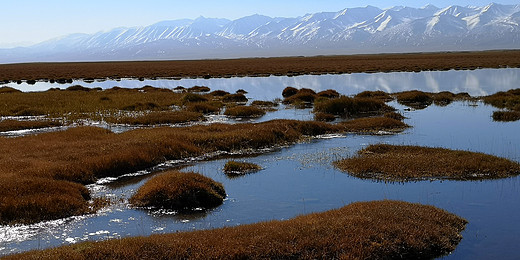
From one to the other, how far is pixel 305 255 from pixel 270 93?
183 ft

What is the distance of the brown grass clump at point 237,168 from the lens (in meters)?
23.9

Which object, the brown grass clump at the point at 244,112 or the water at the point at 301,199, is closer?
the water at the point at 301,199

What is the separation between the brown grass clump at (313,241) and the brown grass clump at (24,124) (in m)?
25.8

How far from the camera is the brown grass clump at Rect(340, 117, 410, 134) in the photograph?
35.2 metres

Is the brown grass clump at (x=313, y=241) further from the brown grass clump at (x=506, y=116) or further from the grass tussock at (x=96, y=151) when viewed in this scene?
the brown grass clump at (x=506, y=116)

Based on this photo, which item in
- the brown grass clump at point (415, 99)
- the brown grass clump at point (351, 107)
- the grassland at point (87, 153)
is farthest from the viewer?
the brown grass clump at point (415, 99)

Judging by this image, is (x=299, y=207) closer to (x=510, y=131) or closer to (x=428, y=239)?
(x=428, y=239)

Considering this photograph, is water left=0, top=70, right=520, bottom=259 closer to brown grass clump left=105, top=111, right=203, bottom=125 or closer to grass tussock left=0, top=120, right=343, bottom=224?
grass tussock left=0, top=120, right=343, bottom=224

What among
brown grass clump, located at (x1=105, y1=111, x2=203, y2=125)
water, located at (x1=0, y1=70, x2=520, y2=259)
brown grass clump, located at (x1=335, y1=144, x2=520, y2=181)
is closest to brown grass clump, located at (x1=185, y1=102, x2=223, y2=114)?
brown grass clump, located at (x1=105, y1=111, x2=203, y2=125)

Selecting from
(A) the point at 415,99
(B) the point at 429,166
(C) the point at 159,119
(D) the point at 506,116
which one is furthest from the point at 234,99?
(B) the point at 429,166

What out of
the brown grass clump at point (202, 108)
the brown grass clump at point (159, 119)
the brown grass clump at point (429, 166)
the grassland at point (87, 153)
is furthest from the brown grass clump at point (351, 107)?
the brown grass clump at point (429, 166)

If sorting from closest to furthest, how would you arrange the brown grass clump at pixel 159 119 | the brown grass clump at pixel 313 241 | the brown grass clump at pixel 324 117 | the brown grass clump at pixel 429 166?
the brown grass clump at pixel 313 241
the brown grass clump at pixel 429 166
the brown grass clump at pixel 159 119
the brown grass clump at pixel 324 117

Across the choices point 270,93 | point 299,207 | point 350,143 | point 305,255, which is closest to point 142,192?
point 299,207

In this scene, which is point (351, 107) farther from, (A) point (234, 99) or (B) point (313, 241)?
(B) point (313, 241)
